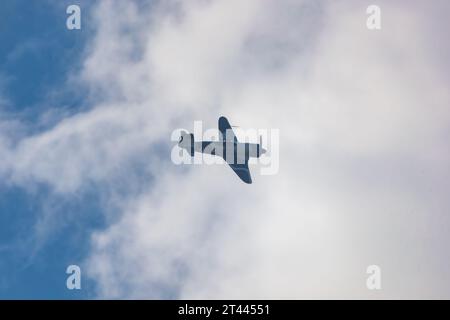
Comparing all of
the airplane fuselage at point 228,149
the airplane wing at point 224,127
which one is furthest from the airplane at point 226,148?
the airplane wing at point 224,127

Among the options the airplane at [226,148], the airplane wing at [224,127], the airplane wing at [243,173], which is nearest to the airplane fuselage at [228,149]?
the airplane at [226,148]

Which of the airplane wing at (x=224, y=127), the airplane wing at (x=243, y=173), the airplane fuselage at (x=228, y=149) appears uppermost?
the airplane wing at (x=224, y=127)

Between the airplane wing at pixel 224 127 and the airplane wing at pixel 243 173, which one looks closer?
the airplane wing at pixel 243 173

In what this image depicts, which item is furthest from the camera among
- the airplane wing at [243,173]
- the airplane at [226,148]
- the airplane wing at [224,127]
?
the airplane wing at [224,127]

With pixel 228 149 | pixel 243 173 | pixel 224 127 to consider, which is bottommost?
pixel 243 173

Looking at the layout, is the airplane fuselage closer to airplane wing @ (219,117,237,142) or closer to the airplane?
the airplane

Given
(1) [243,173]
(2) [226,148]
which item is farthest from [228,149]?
(1) [243,173]

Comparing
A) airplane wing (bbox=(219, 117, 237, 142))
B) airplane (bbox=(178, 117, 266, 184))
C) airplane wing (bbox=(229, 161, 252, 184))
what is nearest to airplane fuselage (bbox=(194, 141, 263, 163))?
airplane (bbox=(178, 117, 266, 184))

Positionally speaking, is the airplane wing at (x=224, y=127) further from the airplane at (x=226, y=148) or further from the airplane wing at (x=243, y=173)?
the airplane wing at (x=243, y=173)

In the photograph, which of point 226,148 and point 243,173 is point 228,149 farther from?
point 243,173

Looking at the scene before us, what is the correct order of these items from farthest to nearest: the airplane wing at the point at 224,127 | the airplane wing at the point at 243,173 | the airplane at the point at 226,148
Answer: the airplane wing at the point at 224,127, the airplane wing at the point at 243,173, the airplane at the point at 226,148

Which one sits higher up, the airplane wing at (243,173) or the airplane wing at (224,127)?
the airplane wing at (224,127)
